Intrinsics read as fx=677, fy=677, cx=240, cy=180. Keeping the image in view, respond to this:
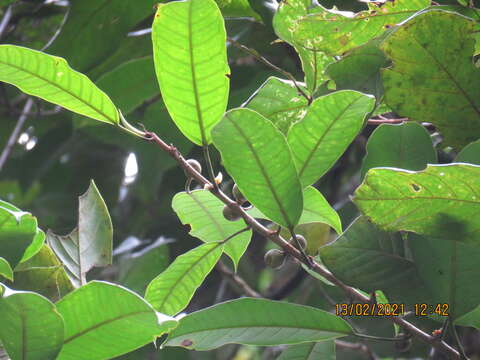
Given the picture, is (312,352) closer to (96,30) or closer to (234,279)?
(234,279)

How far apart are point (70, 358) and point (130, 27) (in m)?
0.83

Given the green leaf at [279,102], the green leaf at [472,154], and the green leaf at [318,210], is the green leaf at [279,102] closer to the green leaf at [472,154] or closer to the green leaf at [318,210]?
the green leaf at [318,210]

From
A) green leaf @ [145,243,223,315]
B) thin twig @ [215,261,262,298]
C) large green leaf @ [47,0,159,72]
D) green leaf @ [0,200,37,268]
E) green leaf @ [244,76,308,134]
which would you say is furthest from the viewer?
thin twig @ [215,261,262,298]

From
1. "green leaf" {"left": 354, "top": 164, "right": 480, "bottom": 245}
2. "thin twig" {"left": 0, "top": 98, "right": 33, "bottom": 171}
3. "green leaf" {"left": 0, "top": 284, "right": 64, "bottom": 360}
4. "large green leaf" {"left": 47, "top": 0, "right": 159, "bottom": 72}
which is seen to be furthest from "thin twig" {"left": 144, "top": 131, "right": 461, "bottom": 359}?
"thin twig" {"left": 0, "top": 98, "right": 33, "bottom": 171}

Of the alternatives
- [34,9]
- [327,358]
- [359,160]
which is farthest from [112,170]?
[327,358]

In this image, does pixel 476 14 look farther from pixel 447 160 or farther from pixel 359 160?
pixel 359 160

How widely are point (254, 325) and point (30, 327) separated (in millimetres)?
285

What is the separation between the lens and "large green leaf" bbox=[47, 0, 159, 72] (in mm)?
1356

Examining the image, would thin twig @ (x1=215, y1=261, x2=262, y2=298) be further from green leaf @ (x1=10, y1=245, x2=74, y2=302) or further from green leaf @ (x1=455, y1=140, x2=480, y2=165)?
green leaf @ (x1=455, y1=140, x2=480, y2=165)

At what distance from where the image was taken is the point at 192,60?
765 mm

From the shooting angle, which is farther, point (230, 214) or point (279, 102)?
point (279, 102)

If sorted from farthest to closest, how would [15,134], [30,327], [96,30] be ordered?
[15,134] → [96,30] → [30,327]

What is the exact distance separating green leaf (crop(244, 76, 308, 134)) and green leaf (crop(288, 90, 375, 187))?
0.54ft

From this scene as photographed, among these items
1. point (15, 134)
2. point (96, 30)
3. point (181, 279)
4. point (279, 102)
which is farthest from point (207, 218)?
point (15, 134)
